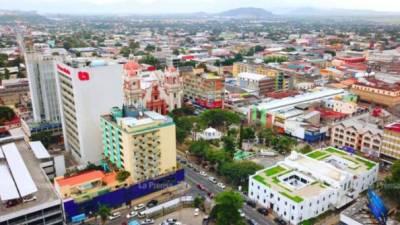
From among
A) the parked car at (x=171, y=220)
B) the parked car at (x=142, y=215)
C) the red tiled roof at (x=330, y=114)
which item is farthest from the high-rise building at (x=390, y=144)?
the parked car at (x=142, y=215)

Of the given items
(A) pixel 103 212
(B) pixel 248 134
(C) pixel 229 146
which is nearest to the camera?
(A) pixel 103 212

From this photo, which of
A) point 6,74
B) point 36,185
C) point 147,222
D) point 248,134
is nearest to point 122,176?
point 147,222

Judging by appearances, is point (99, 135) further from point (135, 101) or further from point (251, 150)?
point (251, 150)

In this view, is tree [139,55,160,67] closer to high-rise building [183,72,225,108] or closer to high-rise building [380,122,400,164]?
high-rise building [183,72,225,108]

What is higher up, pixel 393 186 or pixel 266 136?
pixel 393 186

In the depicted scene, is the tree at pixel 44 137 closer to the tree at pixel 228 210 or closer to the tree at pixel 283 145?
the tree at pixel 228 210

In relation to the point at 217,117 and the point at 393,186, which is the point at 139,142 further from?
the point at 393,186

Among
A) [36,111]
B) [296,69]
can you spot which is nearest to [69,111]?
[36,111]

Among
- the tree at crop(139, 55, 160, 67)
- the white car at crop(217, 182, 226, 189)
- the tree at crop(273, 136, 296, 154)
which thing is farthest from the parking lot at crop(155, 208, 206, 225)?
the tree at crop(139, 55, 160, 67)
